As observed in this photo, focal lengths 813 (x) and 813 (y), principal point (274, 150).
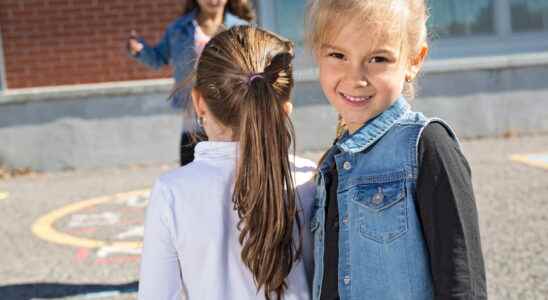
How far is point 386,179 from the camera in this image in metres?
1.94

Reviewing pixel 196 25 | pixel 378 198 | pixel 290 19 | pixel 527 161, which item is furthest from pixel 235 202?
pixel 290 19

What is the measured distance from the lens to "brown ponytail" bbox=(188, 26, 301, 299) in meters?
2.17

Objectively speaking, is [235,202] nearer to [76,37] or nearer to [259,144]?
[259,144]

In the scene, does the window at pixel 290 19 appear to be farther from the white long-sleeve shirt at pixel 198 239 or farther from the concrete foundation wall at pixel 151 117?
the white long-sleeve shirt at pixel 198 239

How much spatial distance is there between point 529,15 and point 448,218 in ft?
27.6

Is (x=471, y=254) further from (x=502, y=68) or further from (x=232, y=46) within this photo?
(x=502, y=68)

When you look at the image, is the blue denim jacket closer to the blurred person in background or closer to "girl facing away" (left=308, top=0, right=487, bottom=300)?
the blurred person in background

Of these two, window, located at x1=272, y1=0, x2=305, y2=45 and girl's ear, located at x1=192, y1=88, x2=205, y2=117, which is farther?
window, located at x1=272, y1=0, x2=305, y2=45

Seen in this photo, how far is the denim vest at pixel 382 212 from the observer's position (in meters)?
1.91

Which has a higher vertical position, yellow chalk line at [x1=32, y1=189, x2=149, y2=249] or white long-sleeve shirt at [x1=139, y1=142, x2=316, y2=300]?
white long-sleeve shirt at [x1=139, y1=142, x2=316, y2=300]

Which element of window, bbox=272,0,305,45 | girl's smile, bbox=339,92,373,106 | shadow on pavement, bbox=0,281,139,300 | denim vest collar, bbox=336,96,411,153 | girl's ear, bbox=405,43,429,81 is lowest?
shadow on pavement, bbox=0,281,139,300

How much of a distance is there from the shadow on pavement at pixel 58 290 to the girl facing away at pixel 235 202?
2553 millimetres

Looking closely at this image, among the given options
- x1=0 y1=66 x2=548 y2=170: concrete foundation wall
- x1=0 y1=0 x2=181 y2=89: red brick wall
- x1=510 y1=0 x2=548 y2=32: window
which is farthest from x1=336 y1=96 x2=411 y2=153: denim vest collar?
x1=510 y1=0 x2=548 y2=32: window

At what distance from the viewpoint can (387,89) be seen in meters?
2.02
